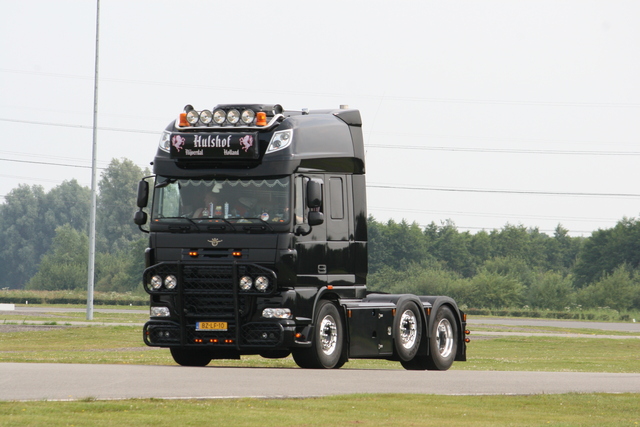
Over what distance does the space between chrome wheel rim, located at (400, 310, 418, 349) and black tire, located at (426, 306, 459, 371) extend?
39 cm

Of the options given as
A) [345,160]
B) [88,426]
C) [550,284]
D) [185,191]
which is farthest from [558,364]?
[550,284]

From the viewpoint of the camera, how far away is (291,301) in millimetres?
17078

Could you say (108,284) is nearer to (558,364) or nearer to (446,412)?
(558,364)

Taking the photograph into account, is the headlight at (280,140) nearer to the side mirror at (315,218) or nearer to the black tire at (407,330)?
the side mirror at (315,218)

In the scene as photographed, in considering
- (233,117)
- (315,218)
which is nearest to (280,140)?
(233,117)

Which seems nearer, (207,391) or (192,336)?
(207,391)

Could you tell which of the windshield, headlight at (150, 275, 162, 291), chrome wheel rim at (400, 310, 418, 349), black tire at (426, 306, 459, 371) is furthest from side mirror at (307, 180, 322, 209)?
black tire at (426, 306, 459, 371)

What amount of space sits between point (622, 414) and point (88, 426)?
604 centimetres

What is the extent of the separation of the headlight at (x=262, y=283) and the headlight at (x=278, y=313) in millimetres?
359

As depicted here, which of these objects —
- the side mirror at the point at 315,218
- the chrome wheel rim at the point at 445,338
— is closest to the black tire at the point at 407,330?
the chrome wheel rim at the point at 445,338

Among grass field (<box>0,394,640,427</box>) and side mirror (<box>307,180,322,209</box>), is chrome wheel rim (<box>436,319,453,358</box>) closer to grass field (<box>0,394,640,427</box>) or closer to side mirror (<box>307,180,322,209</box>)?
side mirror (<box>307,180,322,209</box>)

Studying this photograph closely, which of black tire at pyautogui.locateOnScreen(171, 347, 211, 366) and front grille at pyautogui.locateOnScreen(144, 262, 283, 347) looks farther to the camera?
black tire at pyautogui.locateOnScreen(171, 347, 211, 366)

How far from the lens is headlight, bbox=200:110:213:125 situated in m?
17.9

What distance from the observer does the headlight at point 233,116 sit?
58.2 ft
